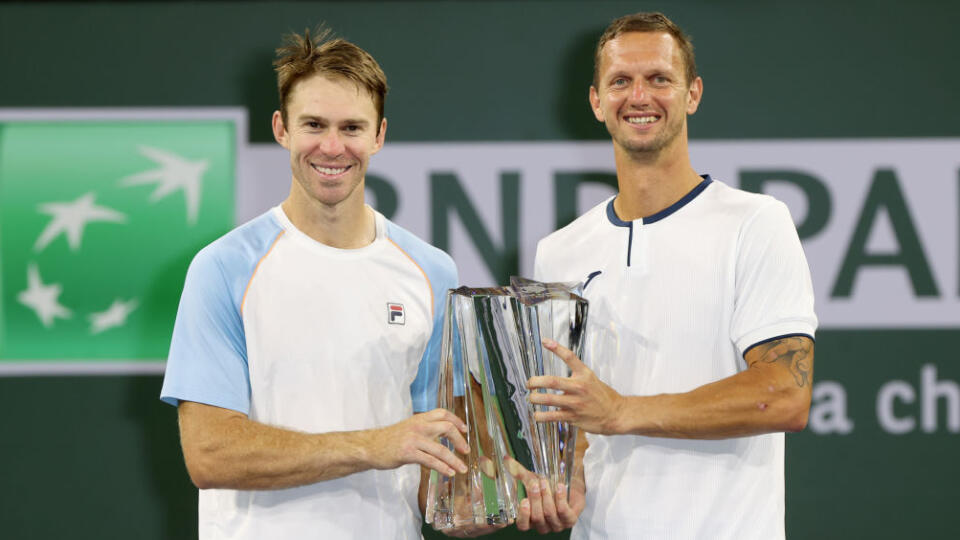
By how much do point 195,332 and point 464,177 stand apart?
1301 millimetres

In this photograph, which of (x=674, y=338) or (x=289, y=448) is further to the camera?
(x=674, y=338)

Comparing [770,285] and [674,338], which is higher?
[770,285]

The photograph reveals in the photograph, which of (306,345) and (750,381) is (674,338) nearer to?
(750,381)

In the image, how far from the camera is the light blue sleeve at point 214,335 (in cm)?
165

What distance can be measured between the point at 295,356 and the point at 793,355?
96cm

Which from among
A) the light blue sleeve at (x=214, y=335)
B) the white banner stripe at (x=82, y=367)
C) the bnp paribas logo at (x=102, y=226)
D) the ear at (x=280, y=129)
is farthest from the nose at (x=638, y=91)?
the white banner stripe at (x=82, y=367)

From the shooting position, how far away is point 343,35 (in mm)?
2781

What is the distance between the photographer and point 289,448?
63.1 inches

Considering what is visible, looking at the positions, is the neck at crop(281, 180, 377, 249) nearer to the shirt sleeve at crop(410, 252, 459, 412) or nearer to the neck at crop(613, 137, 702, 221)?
the shirt sleeve at crop(410, 252, 459, 412)

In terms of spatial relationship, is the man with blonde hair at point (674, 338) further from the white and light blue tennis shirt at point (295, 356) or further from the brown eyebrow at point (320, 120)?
the brown eyebrow at point (320, 120)

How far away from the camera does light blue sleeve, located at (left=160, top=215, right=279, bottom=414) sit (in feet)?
5.41

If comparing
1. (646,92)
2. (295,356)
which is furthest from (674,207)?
(295,356)

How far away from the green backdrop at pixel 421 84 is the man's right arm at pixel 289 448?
1.24 metres

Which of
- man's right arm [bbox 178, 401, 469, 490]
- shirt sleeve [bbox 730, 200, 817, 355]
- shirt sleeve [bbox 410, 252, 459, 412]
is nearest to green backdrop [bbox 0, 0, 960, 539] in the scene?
shirt sleeve [bbox 410, 252, 459, 412]
